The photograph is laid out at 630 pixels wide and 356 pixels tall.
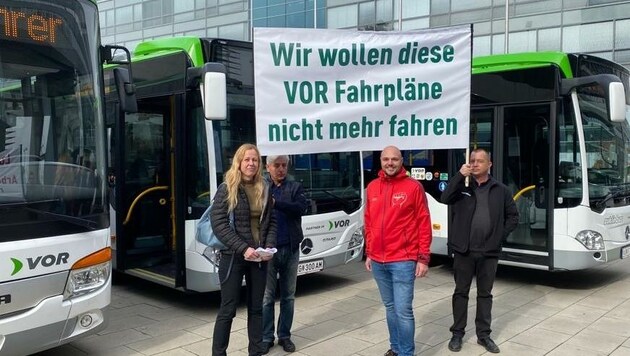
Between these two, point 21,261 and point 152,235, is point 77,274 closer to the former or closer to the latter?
point 21,261

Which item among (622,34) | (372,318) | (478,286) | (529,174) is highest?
(622,34)

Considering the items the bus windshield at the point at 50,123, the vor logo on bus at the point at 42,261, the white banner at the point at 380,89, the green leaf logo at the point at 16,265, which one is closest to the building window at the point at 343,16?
the white banner at the point at 380,89

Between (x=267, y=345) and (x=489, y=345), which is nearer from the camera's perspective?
(x=267, y=345)

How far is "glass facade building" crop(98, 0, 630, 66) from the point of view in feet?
73.6

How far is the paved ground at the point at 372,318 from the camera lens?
16.9 ft

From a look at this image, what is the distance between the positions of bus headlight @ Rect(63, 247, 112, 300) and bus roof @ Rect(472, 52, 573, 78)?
18.4 ft

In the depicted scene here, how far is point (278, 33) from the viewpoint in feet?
15.3

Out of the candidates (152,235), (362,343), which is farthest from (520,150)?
(152,235)

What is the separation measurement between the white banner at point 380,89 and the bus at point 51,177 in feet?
5.32

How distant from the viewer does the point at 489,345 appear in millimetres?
5023

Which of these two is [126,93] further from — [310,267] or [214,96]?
[310,267]

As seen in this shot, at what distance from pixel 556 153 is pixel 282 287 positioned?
408cm

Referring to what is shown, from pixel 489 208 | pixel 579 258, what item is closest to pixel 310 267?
pixel 489 208

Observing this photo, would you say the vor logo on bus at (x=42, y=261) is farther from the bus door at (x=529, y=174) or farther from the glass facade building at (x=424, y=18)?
the glass facade building at (x=424, y=18)
